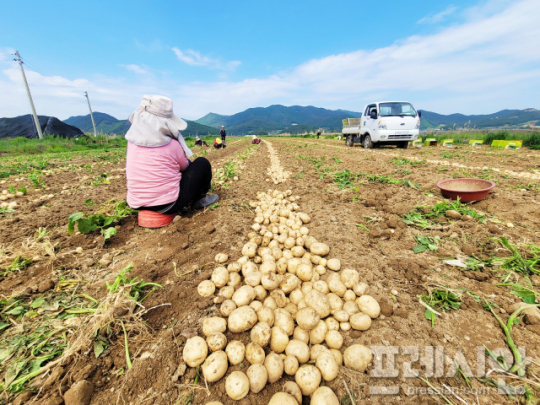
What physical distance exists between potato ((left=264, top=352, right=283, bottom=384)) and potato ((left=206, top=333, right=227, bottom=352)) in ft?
1.06

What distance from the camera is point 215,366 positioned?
133 cm

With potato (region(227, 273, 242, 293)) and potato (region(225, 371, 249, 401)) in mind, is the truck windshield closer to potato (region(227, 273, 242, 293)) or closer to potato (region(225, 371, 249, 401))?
potato (region(227, 273, 242, 293))

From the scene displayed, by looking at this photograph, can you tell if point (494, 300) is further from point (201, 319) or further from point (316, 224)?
A: point (201, 319)

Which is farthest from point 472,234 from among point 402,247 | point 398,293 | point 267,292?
point 267,292

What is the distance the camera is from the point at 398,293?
71.3 inches

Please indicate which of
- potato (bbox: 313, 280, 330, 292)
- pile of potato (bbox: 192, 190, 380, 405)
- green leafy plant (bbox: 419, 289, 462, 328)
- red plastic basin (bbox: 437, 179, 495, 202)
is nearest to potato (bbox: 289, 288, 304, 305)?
pile of potato (bbox: 192, 190, 380, 405)

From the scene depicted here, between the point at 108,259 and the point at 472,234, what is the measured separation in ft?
13.0

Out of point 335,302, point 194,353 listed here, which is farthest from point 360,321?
point 194,353

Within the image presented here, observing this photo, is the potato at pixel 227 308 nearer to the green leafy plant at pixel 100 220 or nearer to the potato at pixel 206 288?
the potato at pixel 206 288

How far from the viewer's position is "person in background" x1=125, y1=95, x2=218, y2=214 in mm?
2750

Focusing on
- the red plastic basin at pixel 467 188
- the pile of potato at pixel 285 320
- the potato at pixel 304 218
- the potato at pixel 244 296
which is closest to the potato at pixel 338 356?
the pile of potato at pixel 285 320

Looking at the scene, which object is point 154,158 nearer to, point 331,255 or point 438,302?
point 331,255

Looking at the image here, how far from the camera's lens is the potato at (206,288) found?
1854 mm

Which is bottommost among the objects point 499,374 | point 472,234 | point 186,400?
point 186,400
